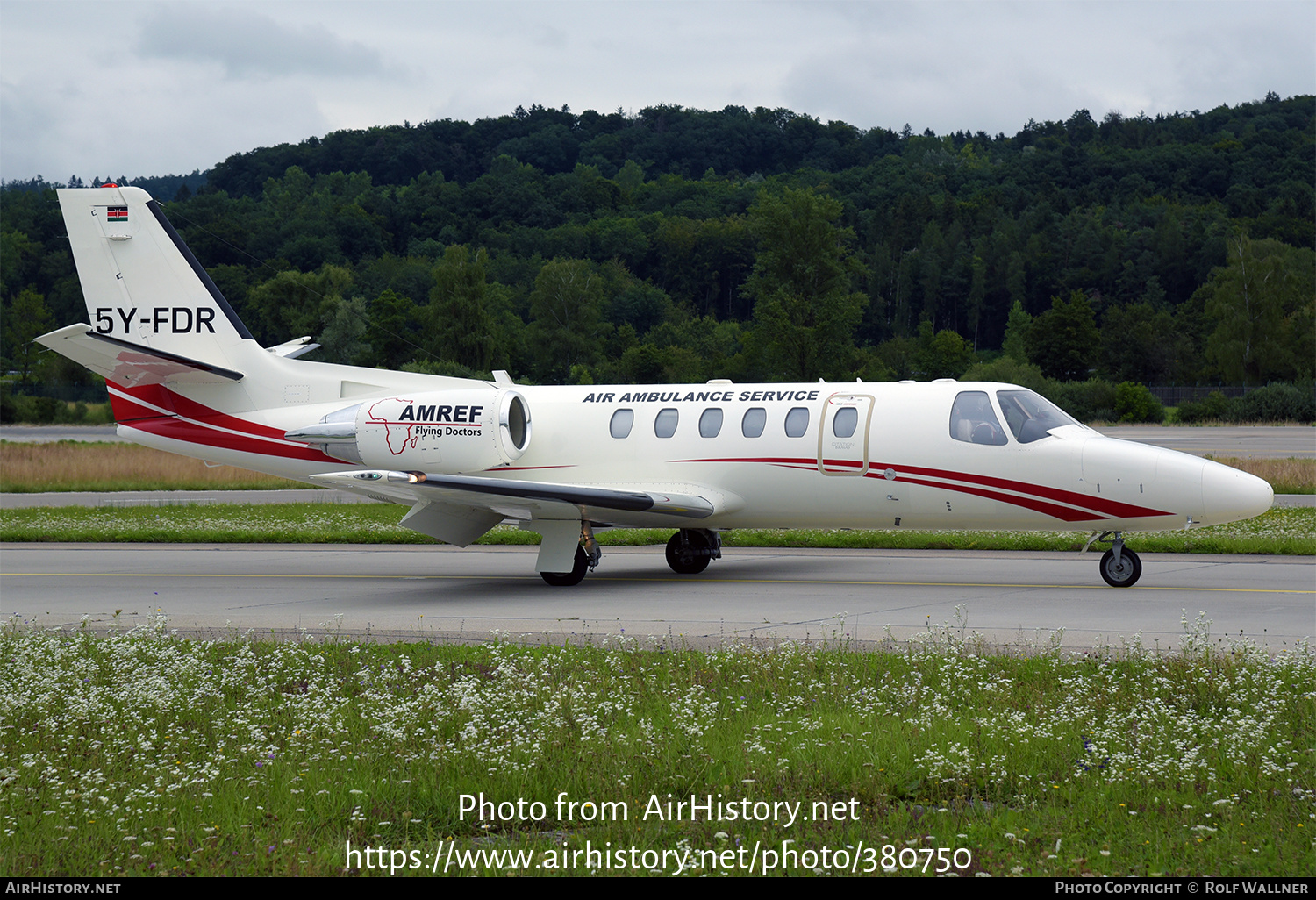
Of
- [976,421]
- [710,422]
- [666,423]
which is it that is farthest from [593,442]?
[976,421]

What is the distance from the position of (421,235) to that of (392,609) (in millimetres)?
133102

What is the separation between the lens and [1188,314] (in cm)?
11269

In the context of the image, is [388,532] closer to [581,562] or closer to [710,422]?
[581,562]

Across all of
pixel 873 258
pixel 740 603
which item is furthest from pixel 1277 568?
pixel 873 258

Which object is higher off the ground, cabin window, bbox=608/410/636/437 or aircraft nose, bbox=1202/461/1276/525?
cabin window, bbox=608/410/636/437

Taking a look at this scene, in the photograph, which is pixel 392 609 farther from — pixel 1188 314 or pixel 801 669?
pixel 1188 314

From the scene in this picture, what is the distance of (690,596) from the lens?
54.1 ft

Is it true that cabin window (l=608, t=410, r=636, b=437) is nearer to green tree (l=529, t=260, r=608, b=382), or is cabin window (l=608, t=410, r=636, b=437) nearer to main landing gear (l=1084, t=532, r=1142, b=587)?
main landing gear (l=1084, t=532, r=1142, b=587)

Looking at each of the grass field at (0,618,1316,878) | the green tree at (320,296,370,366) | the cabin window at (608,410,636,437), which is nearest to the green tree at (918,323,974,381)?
the green tree at (320,296,370,366)

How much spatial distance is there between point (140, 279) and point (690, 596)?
11.5m

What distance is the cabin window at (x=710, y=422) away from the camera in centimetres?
1834

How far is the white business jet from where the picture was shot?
16375mm

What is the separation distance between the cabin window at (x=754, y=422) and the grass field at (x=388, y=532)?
10.9 feet

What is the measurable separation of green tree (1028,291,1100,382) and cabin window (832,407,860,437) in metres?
90.9
